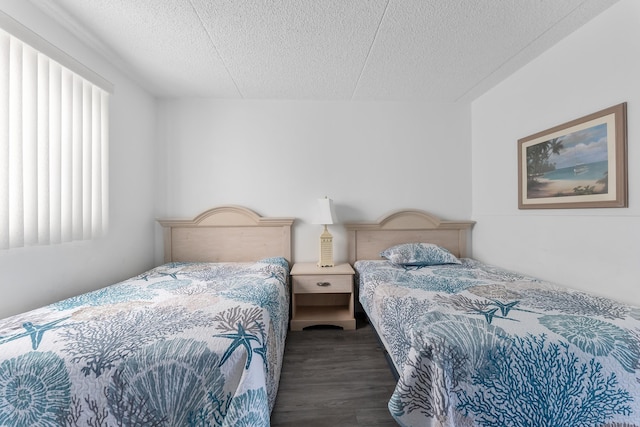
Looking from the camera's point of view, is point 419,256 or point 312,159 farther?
point 312,159

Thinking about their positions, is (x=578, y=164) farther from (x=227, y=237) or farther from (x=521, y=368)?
(x=227, y=237)

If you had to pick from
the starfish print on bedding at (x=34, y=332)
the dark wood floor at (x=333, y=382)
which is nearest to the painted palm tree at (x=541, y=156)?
the dark wood floor at (x=333, y=382)

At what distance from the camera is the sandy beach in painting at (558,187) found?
4.75 ft

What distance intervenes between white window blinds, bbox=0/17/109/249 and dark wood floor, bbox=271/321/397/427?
1630mm

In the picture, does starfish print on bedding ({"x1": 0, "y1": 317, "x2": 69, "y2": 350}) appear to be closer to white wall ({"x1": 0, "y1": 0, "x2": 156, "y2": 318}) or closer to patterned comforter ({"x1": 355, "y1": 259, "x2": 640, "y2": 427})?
white wall ({"x1": 0, "y1": 0, "x2": 156, "y2": 318})

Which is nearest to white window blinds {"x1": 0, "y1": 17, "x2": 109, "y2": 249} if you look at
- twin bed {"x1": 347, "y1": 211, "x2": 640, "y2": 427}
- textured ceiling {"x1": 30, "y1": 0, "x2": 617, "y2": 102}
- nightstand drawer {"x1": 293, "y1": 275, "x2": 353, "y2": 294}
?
textured ceiling {"x1": 30, "y1": 0, "x2": 617, "y2": 102}

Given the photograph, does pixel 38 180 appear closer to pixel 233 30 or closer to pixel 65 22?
pixel 65 22

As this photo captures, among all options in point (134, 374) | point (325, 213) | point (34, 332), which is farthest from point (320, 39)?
point (34, 332)

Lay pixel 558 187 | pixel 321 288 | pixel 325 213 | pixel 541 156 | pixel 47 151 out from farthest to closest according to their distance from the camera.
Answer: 1. pixel 325 213
2. pixel 321 288
3. pixel 541 156
4. pixel 558 187
5. pixel 47 151

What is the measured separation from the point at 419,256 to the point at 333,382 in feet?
4.02

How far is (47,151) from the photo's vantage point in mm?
1353

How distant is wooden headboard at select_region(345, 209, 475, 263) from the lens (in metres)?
2.45

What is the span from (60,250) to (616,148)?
3.26 metres

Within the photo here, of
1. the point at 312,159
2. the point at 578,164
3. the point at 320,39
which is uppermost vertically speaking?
the point at 320,39
